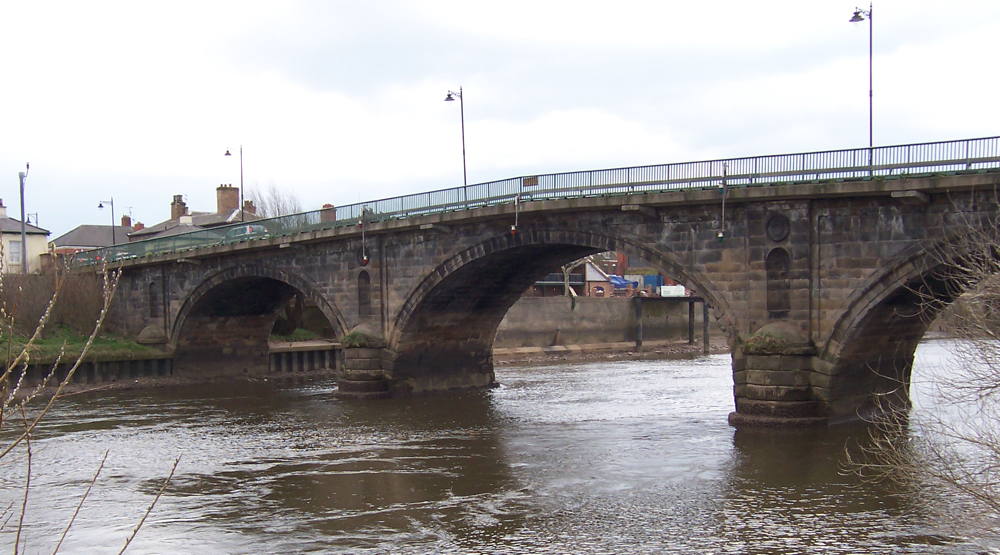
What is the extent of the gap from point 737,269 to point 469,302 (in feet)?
48.7

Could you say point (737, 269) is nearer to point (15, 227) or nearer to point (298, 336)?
point (298, 336)

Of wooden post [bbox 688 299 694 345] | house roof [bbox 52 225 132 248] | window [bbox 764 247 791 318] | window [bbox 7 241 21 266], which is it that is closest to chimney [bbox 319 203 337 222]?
window [bbox 764 247 791 318]

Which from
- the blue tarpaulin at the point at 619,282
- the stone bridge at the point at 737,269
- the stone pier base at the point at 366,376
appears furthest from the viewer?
the blue tarpaulin at the point at 619,282

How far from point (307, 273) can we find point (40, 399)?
39.9ft

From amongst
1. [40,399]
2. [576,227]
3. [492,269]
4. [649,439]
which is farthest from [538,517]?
[40,399]

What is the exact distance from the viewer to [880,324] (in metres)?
26.2

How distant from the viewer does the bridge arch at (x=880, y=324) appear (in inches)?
947

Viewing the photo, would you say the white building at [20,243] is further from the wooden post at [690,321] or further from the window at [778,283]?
the window at [778,283]

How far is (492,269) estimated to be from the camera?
37.7m

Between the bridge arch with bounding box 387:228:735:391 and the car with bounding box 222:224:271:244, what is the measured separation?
9606 millimetres

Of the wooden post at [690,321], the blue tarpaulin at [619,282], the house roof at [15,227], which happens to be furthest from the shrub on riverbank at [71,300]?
the blue tarpaulin at [619,282]

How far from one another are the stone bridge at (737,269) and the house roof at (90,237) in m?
43.4

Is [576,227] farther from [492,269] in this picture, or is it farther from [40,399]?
[40,399]

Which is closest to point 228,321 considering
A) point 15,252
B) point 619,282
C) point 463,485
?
point 15,252
